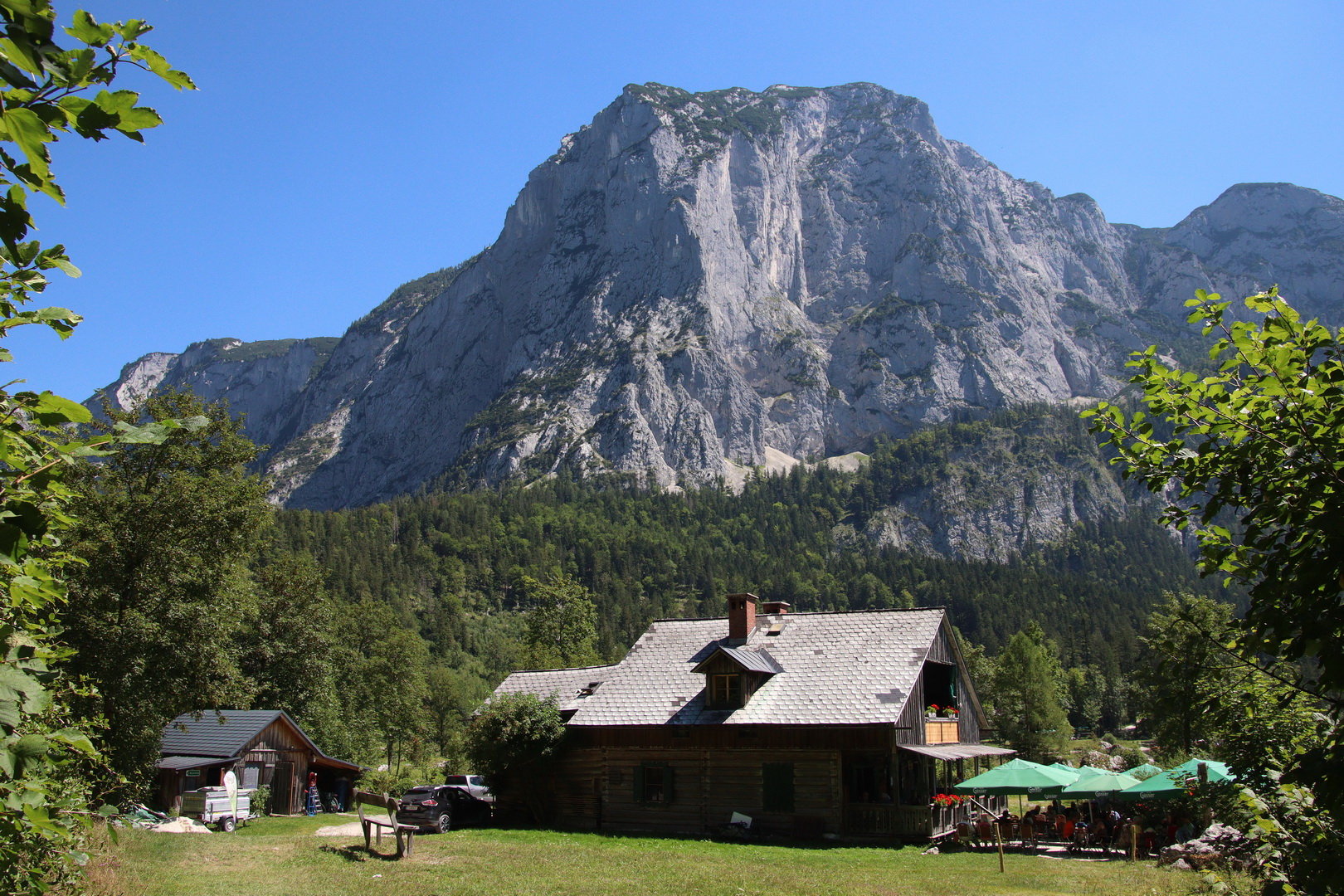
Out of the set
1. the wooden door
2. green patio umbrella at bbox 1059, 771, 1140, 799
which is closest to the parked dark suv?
the wooden door

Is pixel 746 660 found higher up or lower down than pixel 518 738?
higher up

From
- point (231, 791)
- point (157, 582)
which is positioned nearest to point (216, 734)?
point (231, 791)

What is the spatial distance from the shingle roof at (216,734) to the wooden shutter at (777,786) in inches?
861

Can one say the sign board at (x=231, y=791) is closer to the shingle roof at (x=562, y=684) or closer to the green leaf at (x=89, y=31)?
the shingle roof at (x=562, y=684)

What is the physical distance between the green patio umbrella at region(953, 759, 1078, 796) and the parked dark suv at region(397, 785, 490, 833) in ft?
58.3

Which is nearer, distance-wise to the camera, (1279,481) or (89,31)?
(89,31)

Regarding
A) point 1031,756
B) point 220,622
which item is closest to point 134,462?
point 220,622

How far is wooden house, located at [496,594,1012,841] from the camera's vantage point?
1149 inches

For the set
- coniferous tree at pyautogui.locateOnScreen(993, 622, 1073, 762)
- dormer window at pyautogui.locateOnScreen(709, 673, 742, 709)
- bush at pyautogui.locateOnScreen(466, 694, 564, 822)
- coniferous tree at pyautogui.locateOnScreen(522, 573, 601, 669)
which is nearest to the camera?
dormer window at pyautogui.locateOnScreen(709, 673, 742, 709)

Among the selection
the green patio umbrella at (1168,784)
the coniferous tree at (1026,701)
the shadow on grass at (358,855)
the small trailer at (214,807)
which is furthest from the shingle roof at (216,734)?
the coniferous tree at (1026,701)

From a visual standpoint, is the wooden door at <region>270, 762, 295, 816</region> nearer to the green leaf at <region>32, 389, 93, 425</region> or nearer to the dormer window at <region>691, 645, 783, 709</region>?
the dormer window at <region>691, 645, 783, 709</region>

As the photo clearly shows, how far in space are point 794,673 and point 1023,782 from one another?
27.7 ft

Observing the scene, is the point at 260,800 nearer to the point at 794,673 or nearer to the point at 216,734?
the point at 216,734

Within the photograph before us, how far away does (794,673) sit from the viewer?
1270 inches
